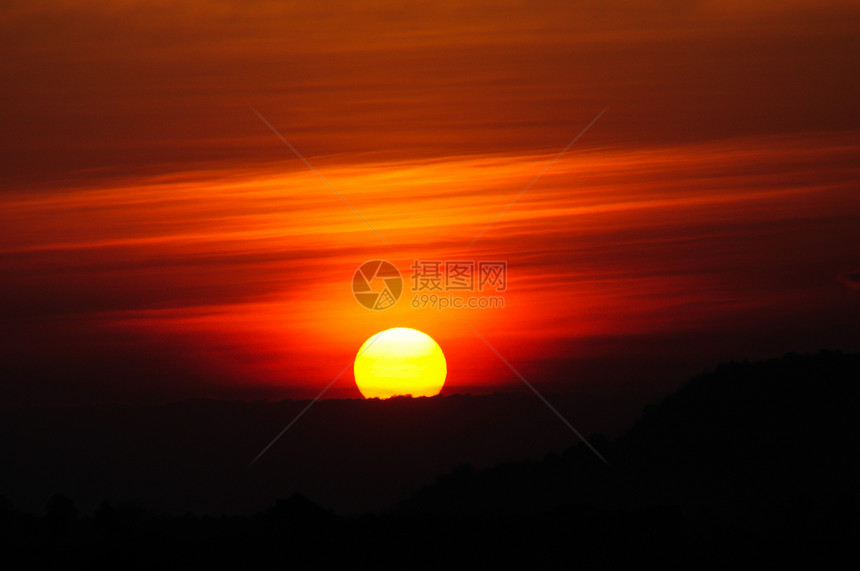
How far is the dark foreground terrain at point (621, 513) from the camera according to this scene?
21.2 metres

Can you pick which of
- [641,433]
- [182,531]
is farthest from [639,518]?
[641,433]

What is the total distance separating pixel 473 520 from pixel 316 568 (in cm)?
322

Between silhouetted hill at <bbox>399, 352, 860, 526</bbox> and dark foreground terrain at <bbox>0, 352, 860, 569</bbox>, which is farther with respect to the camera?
silhouetted hill at <bbox>399, 352, 860, 526</bbox>

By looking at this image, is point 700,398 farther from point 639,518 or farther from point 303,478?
point 303,478

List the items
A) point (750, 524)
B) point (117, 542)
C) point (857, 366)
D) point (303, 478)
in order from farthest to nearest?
point (303, 478) < point (857, 366) < point (750, 524) < point (117, 542)

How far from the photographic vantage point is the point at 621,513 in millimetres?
22453

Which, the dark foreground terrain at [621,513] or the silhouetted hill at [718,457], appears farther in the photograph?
the silhouetted hill at [718,457]

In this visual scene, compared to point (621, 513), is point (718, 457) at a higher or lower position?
higher

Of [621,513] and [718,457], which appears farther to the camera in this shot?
[718,457]

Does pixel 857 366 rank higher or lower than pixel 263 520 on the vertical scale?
higher

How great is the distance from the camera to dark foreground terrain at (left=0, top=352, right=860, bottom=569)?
21172mm

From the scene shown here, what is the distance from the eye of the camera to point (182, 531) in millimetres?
22906

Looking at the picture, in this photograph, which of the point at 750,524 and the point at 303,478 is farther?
the point at 303,478

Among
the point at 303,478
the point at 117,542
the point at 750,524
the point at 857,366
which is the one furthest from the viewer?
the point at 303,478
